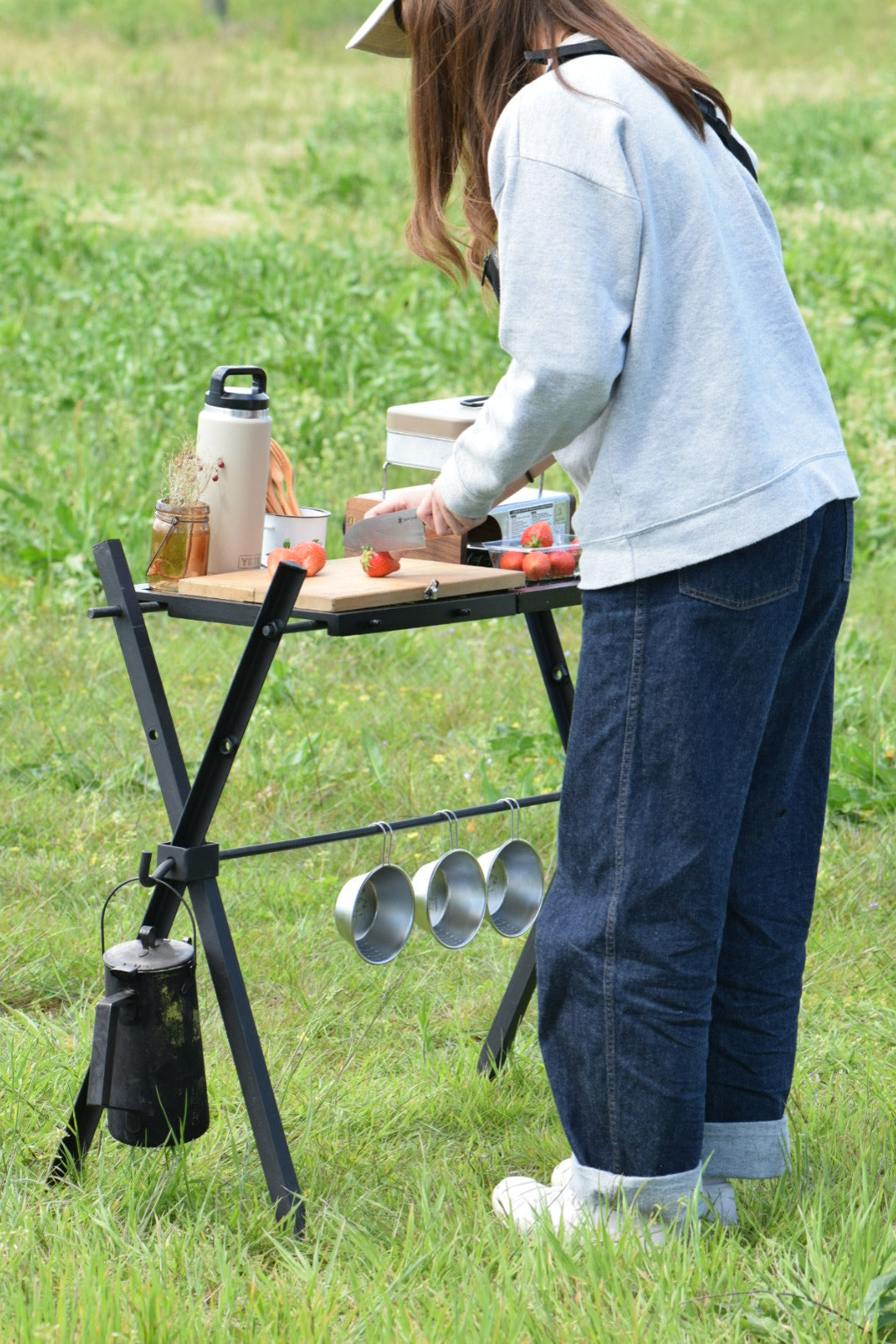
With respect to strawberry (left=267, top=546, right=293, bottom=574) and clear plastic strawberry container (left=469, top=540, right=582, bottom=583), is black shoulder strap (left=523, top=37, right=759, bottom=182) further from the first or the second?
strawberry (left=267, top=546, right=293, bottom=574)

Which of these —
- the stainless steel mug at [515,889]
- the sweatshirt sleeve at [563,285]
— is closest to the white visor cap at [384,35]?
the sweatshirt sleeve at [563,285]

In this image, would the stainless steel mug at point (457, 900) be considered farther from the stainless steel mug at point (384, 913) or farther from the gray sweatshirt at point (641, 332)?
the gray sweatshirt at point (641, 332)

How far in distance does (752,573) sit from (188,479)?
0.96 meters

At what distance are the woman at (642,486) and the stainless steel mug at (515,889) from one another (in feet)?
2.03

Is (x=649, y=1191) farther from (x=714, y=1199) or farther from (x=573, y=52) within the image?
(x=573, y=52)

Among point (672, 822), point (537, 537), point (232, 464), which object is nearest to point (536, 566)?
point (537, 537)

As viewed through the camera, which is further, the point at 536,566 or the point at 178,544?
the point at 536,566

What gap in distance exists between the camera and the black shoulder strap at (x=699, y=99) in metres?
2.27

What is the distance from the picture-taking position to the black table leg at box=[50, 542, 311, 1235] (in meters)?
2.54

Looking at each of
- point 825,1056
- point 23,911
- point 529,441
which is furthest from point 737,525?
point 23,911

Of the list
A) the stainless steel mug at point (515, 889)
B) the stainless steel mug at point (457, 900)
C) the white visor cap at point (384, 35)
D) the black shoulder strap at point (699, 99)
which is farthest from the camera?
the stainless steel mug at point (515, 889)

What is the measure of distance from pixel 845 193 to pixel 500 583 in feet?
37.5

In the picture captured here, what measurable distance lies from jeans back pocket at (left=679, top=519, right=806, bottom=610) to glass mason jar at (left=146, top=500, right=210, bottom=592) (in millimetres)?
831

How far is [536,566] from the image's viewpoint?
2.83 meters
